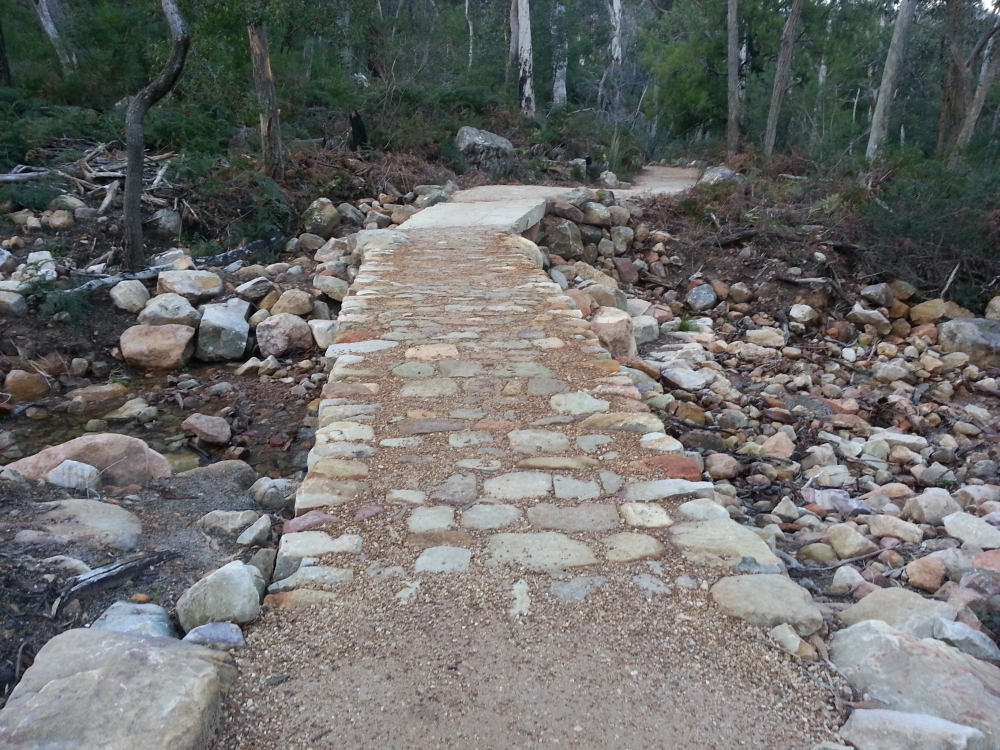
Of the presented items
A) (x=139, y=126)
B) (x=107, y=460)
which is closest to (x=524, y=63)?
(x=139, y=126)

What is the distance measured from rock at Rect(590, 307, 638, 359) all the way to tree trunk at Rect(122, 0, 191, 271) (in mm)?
4698

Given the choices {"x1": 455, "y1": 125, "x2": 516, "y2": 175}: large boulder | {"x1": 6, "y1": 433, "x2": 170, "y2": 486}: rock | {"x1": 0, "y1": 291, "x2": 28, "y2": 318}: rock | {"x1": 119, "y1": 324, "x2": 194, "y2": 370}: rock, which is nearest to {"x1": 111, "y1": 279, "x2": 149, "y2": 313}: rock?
{"x1": 119, "y1": 324, "x2": 194, "y2": 370}: rock

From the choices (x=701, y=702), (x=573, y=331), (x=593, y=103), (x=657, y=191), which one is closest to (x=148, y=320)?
(x=573, y=331)

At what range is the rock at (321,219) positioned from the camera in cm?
859

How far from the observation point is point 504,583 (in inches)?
88.2

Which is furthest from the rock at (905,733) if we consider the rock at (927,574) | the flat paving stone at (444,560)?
the rock at (927,574)

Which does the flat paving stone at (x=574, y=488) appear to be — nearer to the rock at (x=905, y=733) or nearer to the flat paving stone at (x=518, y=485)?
the flat paving stone at (x=518, y=485)

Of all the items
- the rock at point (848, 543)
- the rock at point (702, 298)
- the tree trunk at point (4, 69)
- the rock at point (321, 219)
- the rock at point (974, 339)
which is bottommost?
the rock at point (974, 339)

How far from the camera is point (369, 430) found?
3.27 meters

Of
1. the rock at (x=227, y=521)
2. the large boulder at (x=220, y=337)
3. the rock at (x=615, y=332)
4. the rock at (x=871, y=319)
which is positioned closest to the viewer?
the rock at (x=227, y=521)

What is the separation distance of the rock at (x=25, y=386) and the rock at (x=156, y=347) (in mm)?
688

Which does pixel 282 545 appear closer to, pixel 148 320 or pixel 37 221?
pixel 148 320

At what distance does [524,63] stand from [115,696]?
1787 centimetres

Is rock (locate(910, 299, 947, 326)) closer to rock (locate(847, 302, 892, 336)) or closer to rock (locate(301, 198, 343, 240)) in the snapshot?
rock (locate(847, 302, 892, 336))
